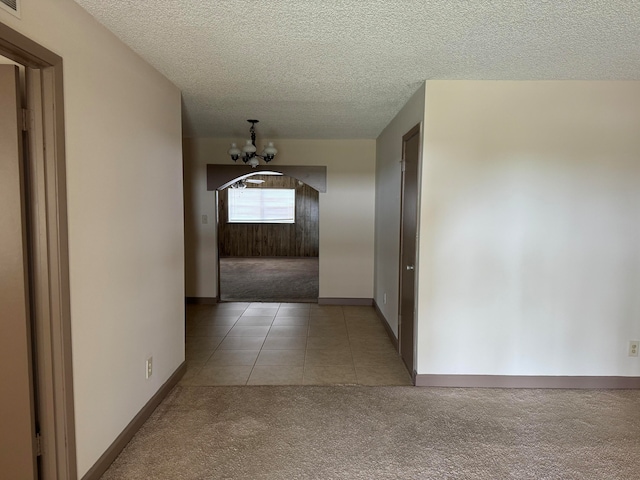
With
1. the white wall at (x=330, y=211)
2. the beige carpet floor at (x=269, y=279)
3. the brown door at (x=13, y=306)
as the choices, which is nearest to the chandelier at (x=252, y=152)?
the white wall at (x=330, y=211)

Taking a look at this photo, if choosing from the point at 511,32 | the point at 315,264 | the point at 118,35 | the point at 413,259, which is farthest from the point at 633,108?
the point at 315,264

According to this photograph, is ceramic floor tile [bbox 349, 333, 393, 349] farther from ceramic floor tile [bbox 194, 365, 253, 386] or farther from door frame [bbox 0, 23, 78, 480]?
door frame [bbox 0, 23, 78, 480]

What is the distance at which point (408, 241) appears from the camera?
3508mm

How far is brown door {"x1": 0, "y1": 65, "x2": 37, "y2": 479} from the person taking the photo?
1.57m

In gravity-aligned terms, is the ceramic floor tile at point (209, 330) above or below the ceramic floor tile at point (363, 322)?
above

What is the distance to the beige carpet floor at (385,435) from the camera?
210 centimetres

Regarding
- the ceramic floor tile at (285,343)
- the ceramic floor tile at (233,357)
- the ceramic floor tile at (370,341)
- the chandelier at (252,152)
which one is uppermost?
the chandelier at (252,152)

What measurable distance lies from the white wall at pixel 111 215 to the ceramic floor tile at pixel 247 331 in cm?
146

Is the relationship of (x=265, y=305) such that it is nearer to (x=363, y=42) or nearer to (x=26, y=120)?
(x=363, y=42)

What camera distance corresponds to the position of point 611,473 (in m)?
2.08

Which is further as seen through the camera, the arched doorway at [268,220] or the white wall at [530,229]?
the arched doorway at [268,220]

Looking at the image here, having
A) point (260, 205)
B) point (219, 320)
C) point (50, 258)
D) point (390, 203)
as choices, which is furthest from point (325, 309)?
point (260, 205)

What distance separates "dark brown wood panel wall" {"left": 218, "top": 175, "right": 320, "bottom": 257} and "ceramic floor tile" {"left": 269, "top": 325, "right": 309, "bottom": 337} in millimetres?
6779

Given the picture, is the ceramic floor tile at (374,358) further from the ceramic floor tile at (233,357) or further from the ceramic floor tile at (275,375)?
the ceramic floor tile at (233,357)
